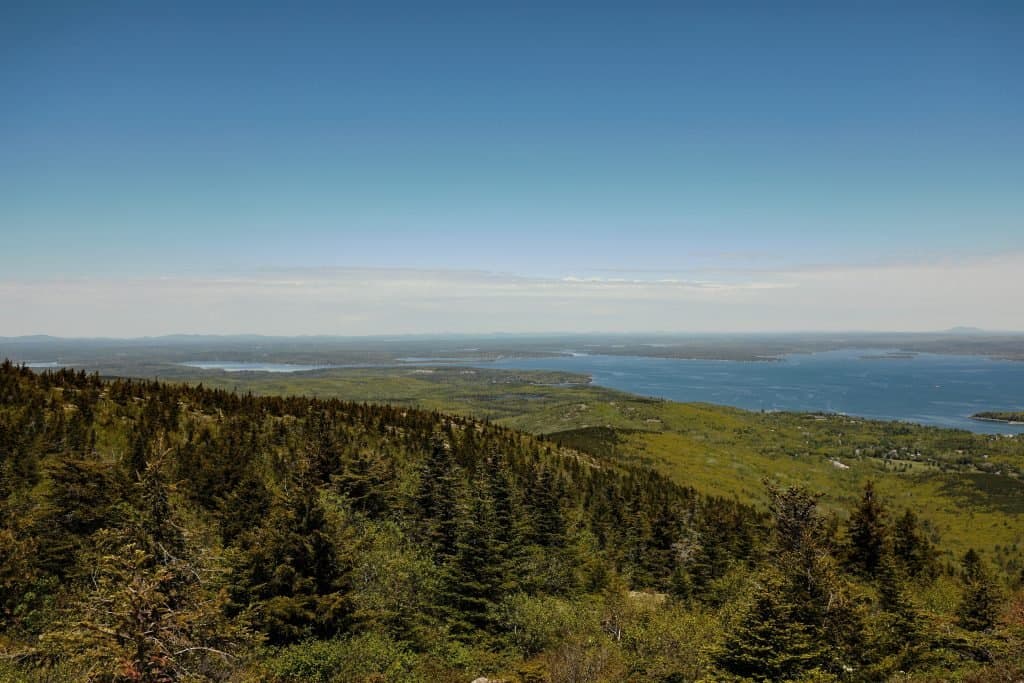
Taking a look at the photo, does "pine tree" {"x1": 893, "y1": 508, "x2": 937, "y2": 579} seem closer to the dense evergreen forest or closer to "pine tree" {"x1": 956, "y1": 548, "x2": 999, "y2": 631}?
the dense evergreen forest

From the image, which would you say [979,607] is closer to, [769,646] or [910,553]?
[910,553]

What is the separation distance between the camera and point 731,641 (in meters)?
20.5

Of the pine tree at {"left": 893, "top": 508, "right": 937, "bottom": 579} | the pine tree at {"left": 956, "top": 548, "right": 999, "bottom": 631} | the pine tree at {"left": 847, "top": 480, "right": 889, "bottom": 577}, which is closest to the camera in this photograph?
the pine tree at {"left": 956, "top": 548, "right": 999, "bottom": 631}

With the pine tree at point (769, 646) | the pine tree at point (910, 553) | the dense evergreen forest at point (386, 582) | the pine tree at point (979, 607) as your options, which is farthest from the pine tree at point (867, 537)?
the pine tree at point (769, 646)

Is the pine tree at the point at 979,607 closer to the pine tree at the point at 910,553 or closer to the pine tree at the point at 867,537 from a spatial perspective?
the pine tree at the point at 867,537

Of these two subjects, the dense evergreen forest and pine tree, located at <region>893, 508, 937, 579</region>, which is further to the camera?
pine tree, located at <region>893, 508, 937, 579</region>

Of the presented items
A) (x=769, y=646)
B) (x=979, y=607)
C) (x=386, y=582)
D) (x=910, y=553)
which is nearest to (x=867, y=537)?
(x=910, y=553)

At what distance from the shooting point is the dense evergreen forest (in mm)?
18969

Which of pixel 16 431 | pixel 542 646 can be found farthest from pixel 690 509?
pixel 16 431

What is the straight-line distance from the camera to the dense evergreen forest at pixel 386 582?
62.2ft

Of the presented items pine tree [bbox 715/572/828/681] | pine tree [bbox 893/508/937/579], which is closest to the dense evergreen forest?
pine tree [bbox 715/572/828/681]

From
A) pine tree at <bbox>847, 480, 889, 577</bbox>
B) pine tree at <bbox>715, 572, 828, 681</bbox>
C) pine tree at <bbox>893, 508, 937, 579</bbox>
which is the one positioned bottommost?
pine tree at <bbox>893, 508, 937, 579</bbox>

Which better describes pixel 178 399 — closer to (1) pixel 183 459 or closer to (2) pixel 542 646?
(1) pixel 183 459

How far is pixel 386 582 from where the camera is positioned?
3216cm
